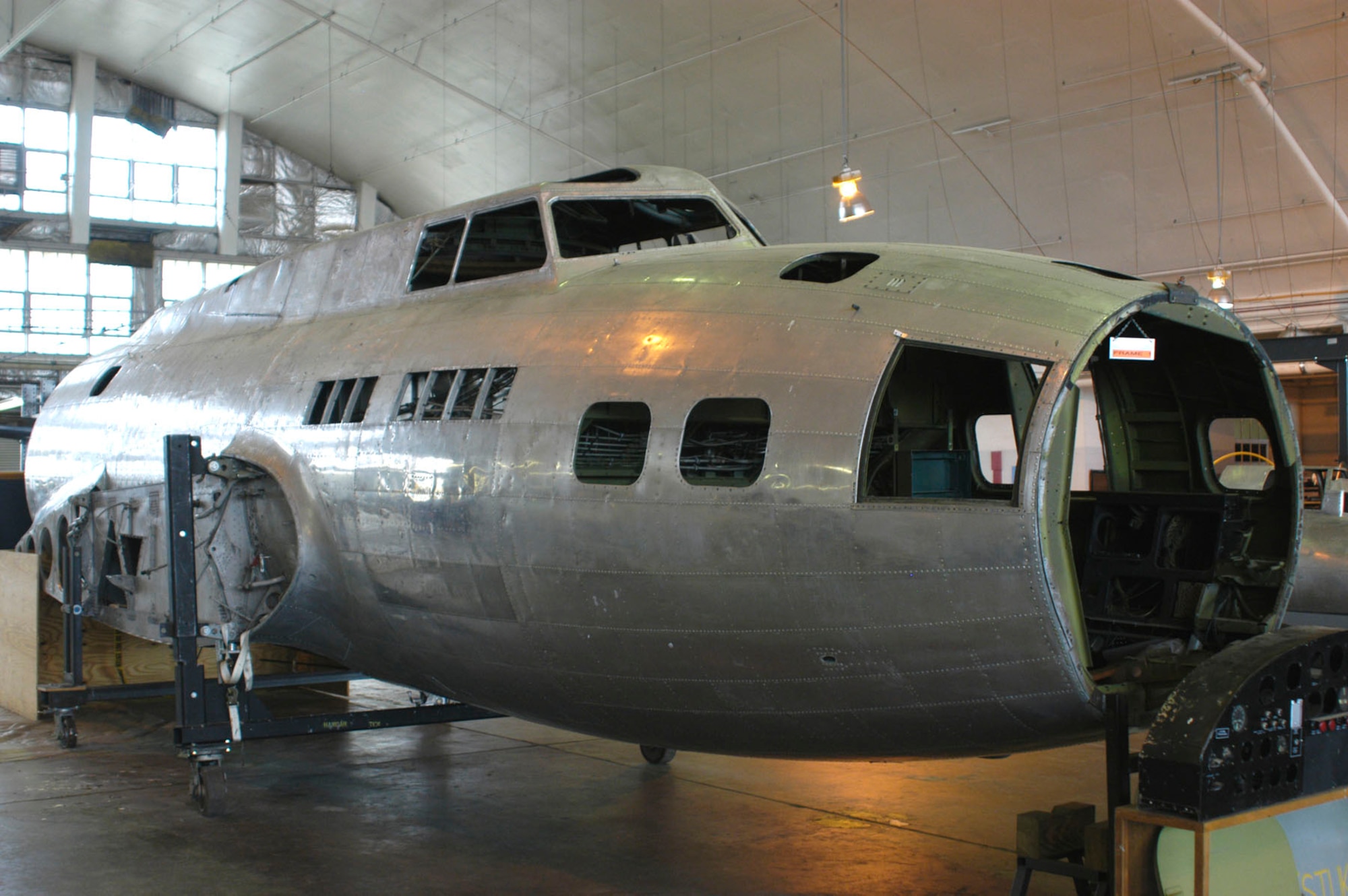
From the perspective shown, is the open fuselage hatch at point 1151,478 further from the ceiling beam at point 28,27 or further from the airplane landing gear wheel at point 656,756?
the ceiling beam at point 28,27

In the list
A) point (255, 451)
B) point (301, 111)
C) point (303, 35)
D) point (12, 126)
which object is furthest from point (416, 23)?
point (255, 451)

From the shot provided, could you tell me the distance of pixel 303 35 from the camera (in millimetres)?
31625

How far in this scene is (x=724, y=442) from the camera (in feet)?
17.5

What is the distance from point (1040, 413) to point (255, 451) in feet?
17.5

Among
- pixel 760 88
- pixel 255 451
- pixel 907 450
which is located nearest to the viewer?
pixel 907 450

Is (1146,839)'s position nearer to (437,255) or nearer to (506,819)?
(506,819)

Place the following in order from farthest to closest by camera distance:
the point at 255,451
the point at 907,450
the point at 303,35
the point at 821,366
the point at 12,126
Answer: the point at 12,126 → the point at 303,35 → the point at 255,451 → the point at 907,450 → the point at 821,366

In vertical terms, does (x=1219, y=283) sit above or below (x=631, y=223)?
above

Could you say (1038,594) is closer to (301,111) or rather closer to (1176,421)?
(1176,421)

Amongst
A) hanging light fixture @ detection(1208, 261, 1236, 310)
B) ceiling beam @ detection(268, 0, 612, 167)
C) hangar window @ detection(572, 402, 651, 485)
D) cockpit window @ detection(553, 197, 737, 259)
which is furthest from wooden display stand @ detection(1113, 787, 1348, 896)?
ceiling beam @ detection(268, 0, 612, 167)

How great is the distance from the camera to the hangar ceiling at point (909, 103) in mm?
21328

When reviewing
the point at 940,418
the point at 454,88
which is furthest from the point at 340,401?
the point at 454,88

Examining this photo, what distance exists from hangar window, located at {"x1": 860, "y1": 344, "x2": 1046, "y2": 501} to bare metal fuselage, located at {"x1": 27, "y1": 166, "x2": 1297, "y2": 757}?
635 millimetres

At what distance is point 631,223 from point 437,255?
4.35 ft
